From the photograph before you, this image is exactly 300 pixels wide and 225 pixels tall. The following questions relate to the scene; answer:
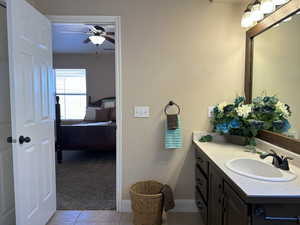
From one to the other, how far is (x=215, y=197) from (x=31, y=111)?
1.65 metres

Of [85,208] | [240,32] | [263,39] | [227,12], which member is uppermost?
[227,12]

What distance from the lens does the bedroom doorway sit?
2896 mm

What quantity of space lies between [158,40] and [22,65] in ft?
4.32

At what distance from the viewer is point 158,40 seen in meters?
2.35

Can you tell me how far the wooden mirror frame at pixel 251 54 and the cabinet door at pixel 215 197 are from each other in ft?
1.86

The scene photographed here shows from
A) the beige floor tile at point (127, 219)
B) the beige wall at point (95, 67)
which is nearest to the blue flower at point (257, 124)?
the beige floor tile at point (127, 219)

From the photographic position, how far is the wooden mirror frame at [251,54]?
1.58 m

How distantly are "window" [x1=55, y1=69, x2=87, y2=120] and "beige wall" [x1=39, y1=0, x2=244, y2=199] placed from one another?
4.12m

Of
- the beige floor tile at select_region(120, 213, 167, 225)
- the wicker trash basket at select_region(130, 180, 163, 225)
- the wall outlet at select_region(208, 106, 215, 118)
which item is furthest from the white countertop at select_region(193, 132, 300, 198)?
the beige floor tile at select_region(120, 213, 167, 225)

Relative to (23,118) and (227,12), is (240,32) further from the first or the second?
(23,118)

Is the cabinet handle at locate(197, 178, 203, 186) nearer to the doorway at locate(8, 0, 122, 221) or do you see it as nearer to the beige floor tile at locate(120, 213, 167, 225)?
the beige floor tile at locate(120, 213, 167, 225)

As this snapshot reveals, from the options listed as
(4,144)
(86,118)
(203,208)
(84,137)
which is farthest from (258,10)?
(86,118)

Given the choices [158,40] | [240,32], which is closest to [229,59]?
[240,32]

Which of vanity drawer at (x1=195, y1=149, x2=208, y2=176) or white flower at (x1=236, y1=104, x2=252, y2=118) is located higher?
white flower at (x1=236, y1=104, x2=252, y2=118)
